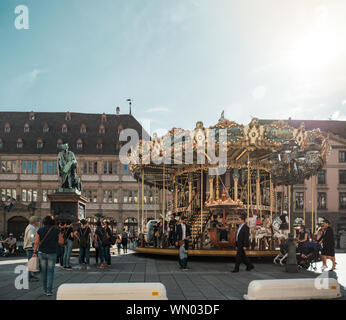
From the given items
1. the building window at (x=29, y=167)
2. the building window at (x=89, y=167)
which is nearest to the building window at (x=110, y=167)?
the building window at (x=89, y=167)

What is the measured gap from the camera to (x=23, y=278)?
11570 mm

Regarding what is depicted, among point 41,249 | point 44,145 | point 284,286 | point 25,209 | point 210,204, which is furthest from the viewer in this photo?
point 44,145

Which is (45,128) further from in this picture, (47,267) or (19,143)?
(47,267)

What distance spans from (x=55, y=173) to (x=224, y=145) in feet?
139

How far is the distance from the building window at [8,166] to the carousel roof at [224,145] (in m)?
38.6

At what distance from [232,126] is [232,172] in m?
4.09

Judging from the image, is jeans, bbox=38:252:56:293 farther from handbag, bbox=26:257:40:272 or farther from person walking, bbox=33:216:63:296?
handbag, bbox=26:257:40:272

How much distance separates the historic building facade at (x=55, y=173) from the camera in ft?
192

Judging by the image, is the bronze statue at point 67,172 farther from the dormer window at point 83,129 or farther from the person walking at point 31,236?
the dormer window at point 83,129

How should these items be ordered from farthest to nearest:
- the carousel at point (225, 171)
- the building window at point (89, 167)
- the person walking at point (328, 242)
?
the building window at point (89, 167)
the carousel at point (225, 171)
the person walking at point (328, 242)

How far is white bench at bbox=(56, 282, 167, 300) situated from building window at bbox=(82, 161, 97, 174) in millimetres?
52924

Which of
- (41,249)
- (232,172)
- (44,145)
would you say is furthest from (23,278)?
(44,145)
